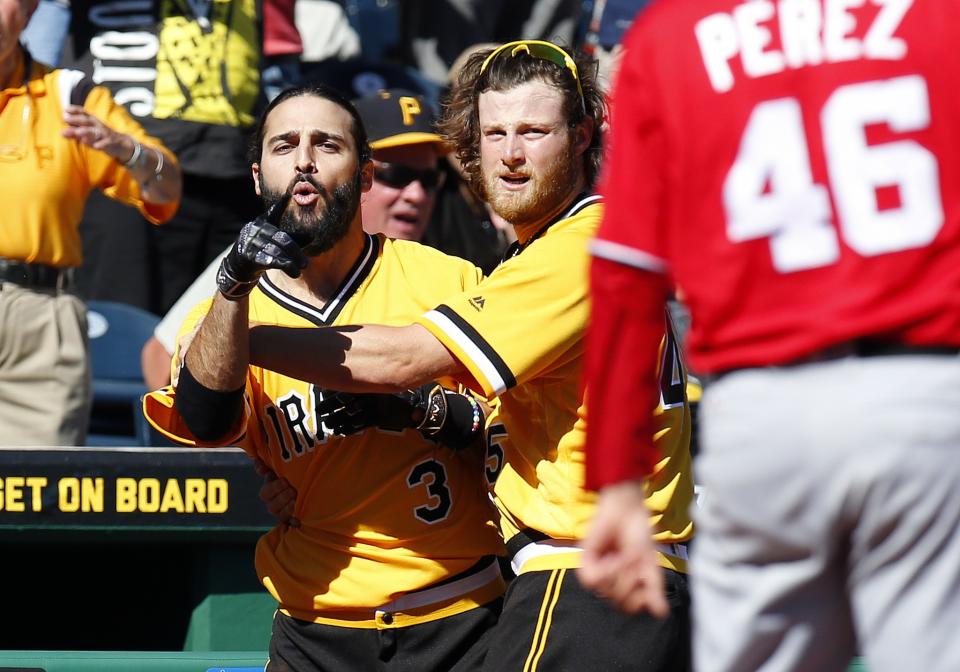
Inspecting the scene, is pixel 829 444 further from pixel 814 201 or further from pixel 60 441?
pixel 60 441

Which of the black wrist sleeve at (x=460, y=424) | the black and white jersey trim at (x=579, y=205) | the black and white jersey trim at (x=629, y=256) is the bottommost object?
the black wrist sleeve at (x=460, y=424)

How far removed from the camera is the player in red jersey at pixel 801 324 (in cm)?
183

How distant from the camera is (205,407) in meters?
2.97

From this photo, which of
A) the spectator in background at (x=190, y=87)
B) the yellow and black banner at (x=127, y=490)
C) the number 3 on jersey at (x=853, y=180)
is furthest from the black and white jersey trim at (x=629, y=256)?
the spectator in background at (x=190, y=87)

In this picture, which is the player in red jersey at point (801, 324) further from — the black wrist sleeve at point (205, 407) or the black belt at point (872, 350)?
the black wrist sleeve at point (205, 407)

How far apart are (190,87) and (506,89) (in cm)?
286

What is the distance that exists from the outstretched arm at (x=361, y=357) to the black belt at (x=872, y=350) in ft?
3.66

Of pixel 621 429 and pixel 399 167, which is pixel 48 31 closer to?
pixel 399 167

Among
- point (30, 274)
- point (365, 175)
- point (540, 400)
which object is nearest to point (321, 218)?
point (365, 175)

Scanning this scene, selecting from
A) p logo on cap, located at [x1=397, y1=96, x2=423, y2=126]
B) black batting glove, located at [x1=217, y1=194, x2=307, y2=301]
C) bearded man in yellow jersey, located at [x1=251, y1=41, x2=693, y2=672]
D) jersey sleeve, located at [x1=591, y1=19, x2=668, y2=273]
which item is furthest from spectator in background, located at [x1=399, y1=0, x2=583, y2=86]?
jersey sleeve, located at [x1=591, y1=19, x2=668, y2=273]

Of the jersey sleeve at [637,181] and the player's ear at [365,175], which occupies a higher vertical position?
the jersey sleeve at [637,181]

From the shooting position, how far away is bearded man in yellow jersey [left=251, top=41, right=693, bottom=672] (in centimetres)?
286

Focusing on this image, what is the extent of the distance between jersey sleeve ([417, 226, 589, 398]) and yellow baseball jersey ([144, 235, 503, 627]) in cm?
39

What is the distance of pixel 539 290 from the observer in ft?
9.56
